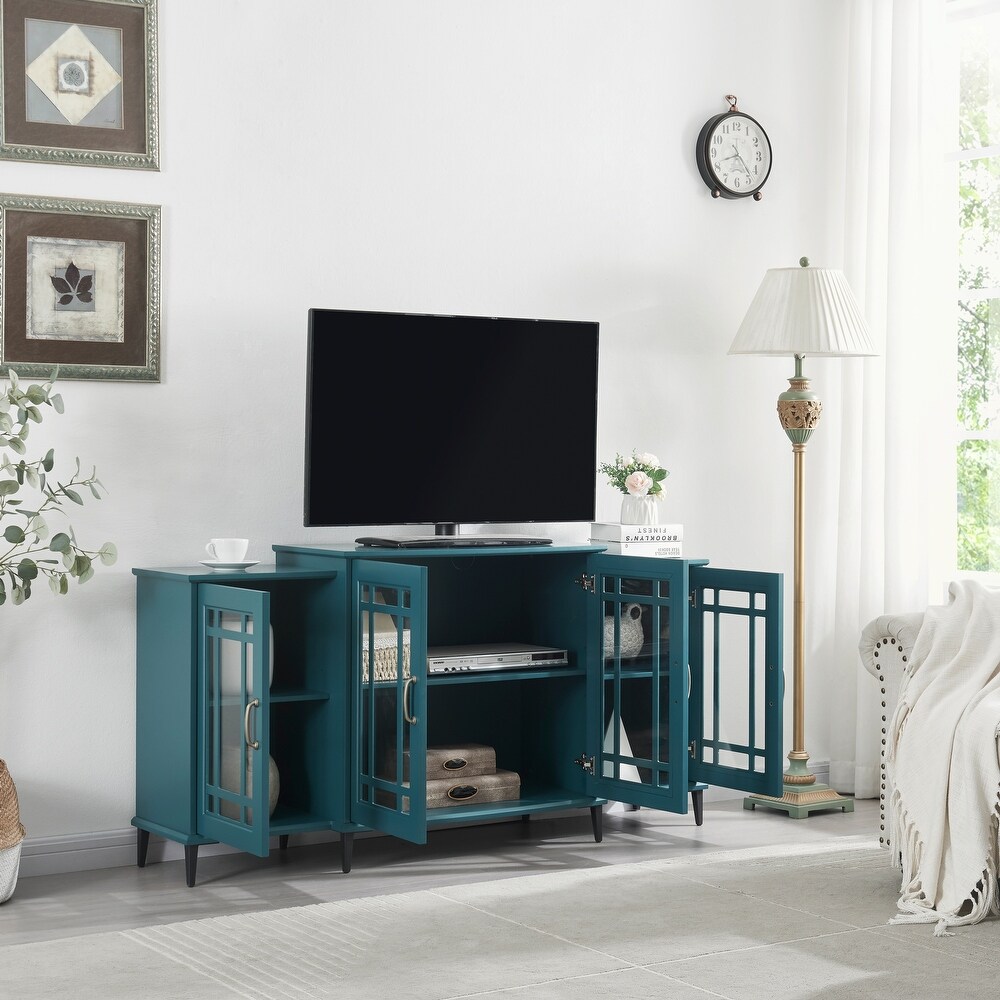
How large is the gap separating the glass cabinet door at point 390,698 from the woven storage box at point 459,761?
11.0 inches

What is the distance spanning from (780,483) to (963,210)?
1088 mm

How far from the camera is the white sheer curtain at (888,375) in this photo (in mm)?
4840

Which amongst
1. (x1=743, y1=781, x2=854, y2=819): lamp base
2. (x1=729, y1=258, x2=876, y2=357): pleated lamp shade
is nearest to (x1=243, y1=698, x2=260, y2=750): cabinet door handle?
(x1=743, y1=781, x2=854, y2=819): lamp base

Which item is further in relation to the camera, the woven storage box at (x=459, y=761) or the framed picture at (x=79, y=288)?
the woven storage box at (x=459, y=761)

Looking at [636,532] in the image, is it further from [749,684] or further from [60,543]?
[60,543]

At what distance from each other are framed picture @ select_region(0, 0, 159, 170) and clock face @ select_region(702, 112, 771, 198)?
1813mm

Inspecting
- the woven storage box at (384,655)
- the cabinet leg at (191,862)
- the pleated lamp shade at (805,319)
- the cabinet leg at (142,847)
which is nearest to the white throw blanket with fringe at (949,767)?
the pleated lamp shade at (805,319)

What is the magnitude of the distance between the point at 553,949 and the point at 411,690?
0.74 metres

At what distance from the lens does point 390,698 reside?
11.9ft

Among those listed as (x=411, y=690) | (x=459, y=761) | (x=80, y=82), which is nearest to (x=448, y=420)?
(x=411, y=690)

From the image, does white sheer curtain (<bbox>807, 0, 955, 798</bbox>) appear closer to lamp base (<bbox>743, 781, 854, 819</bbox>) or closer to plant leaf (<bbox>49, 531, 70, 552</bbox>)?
lamp base (<bbox>743, 781, 854, 819</bbox>)

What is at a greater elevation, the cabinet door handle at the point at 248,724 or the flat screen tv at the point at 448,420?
the flat screen tv at the point at 448,420

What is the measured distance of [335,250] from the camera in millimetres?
4148

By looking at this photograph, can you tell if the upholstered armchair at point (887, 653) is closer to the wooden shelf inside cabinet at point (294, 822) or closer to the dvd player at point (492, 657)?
the dvd player at point (492, 657)
